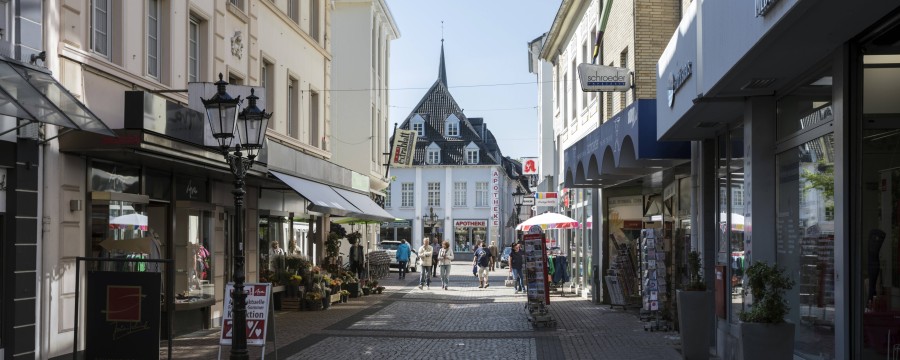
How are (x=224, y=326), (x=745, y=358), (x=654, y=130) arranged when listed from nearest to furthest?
(x=745, y=358)
(x=224, y=326)
(x=654, y=130)

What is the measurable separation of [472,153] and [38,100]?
66.7 m

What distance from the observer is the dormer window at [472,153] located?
7662 centimetres

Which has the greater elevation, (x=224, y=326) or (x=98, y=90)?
(x=98, y=90)

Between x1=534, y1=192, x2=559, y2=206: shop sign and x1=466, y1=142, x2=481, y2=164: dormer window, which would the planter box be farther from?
x1=466, y1=142, x2=481, y2=164: dormer window

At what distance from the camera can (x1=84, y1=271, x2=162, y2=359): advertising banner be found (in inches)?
412

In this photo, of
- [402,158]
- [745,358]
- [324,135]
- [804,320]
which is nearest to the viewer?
[745,358]

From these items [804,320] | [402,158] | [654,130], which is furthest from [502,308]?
[402,158]

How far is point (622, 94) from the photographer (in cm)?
2262

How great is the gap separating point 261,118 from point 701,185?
6.50 metres

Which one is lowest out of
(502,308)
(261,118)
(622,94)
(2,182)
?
(502,308)

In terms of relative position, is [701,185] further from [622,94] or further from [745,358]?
[622,94]

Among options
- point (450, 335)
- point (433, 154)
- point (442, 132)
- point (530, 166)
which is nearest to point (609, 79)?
point (450, 335)

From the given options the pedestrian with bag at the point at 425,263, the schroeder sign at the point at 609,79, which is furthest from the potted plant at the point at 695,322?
the pedestrian with bag at the point at 425,263

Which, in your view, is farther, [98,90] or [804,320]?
[98,90]
